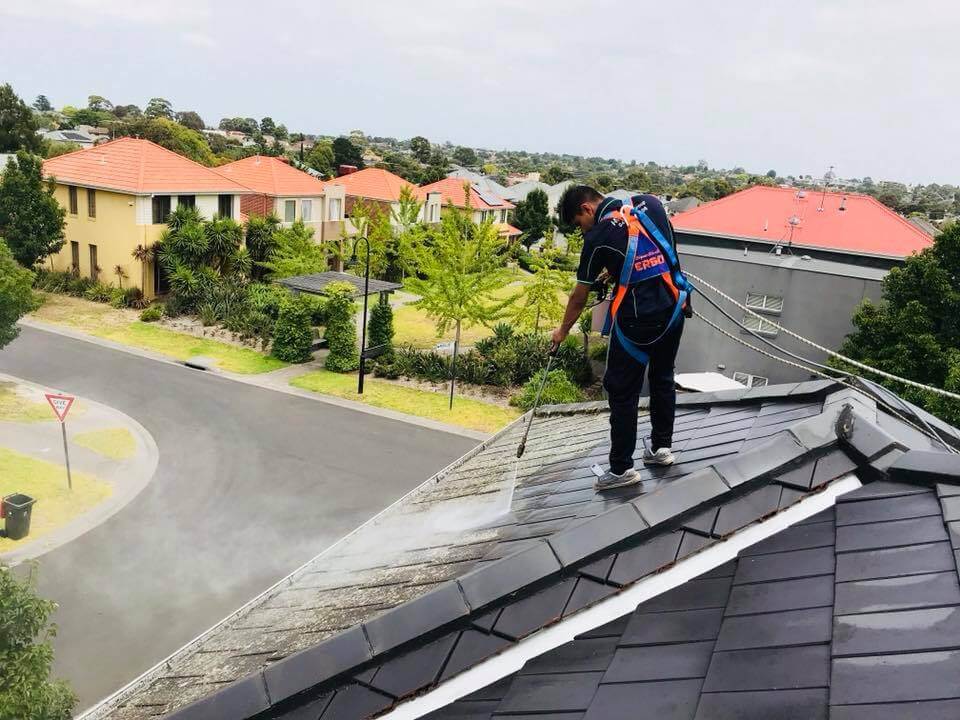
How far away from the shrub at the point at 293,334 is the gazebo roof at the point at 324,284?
89 centimetres

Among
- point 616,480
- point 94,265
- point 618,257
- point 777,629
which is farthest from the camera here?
point 94,265

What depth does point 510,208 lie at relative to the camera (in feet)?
232

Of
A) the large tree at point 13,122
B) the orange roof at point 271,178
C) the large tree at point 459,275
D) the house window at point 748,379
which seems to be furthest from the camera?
the large tree at point 13,122

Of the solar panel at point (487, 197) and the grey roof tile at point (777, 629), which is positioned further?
the solar panel at point (487, 197)

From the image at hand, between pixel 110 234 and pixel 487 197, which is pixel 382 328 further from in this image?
pixel 487 197

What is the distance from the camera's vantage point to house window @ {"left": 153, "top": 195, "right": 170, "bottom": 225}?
3434cm

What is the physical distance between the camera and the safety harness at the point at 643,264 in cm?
434

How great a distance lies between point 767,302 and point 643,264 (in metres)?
21.3

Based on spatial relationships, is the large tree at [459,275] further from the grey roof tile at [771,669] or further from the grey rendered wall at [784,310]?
the grey roof tile at [771,669]

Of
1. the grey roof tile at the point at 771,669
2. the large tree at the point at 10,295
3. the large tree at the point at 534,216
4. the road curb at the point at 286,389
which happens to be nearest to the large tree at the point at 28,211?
the road curb at the point at 286,389

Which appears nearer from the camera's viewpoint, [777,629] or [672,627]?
[777,629]

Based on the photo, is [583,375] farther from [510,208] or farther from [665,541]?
[510,208]

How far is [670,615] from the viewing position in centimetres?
333

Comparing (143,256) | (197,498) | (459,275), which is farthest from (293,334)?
(197,498)
